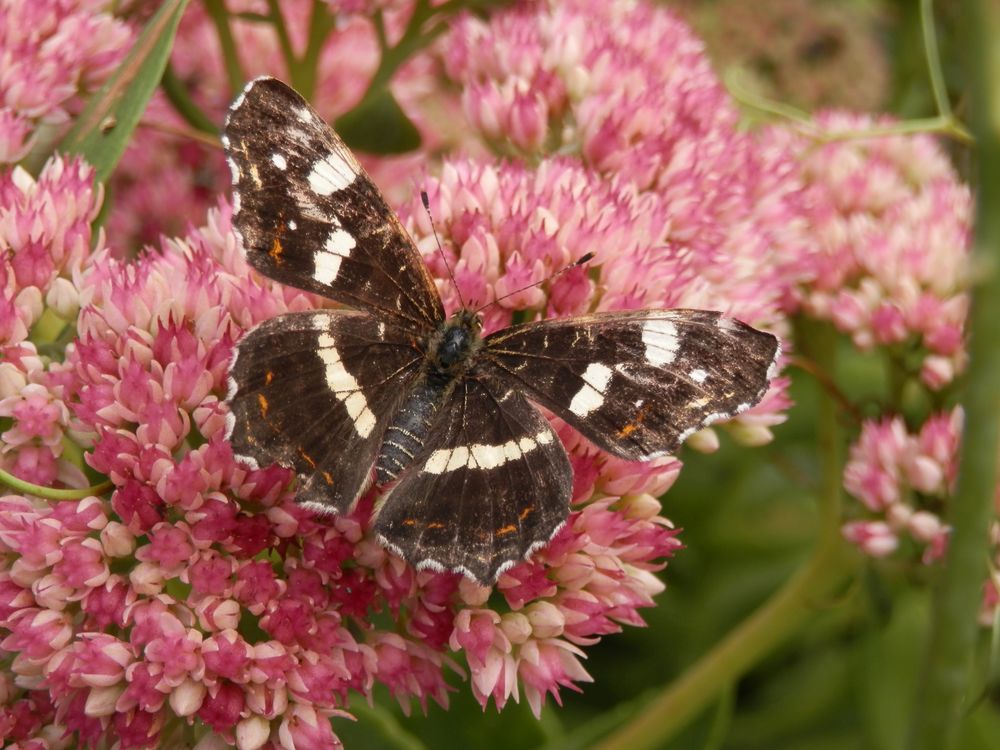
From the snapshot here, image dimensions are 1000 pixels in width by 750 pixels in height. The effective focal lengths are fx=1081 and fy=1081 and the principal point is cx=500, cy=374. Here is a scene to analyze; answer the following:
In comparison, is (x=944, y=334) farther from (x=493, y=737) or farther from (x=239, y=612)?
(x=239, y=612)

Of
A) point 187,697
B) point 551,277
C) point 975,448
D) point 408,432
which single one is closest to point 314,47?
point 551,277

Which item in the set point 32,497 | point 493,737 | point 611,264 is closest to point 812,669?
point 493,737

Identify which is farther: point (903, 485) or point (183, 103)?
point (183, 103)

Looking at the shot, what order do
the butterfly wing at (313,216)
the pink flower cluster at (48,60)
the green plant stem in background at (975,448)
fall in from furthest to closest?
the pink flower cluster at (48,60)
the butterfly wing at (313,216)
the green plant stem in background at (975,448)

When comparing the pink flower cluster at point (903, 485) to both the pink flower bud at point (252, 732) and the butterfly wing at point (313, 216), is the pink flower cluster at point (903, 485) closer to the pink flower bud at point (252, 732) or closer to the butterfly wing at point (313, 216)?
the butterfly wing at point (313, 216)

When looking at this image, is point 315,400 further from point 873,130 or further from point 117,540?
point 873,130

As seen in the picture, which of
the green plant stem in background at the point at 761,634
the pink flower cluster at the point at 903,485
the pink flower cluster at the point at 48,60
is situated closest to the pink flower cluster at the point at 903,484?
the pink flower cluster at the point at 903,485
